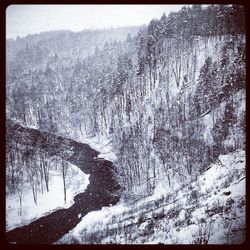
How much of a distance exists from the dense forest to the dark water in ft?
5.79

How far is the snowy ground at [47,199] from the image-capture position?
2012cm

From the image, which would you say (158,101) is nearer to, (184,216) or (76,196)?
(76,196)

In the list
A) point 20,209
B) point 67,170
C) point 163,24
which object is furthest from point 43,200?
point 163,24

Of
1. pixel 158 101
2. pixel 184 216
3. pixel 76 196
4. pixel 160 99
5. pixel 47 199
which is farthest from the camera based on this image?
pixel 160 99

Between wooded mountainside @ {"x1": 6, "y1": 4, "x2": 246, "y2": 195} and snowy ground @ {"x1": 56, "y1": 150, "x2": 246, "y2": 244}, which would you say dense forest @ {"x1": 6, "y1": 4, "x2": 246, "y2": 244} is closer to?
wooded mountainside @ {"x1": 6, "y1": 4, "x2": 246, "y2": 195}

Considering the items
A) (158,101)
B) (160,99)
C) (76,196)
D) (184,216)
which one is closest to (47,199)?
(76,196)

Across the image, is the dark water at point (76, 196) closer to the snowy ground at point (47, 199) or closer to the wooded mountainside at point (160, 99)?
the snowy ground at point (47, 199)

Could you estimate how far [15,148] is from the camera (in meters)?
31.4

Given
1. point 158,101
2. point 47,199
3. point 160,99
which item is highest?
point 160,99

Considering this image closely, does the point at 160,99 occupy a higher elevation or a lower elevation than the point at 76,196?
higher

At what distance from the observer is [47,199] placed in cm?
2352

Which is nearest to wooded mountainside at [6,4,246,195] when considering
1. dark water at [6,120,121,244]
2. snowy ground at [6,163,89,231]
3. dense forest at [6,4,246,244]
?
dense forest at [6,4,246,244]

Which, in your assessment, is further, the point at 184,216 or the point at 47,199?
the point at 47,199

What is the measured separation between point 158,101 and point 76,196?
19.4m
